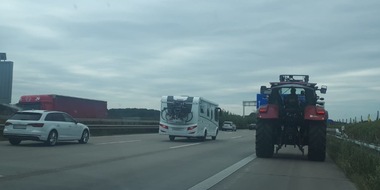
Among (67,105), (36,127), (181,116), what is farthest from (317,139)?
(67,105)

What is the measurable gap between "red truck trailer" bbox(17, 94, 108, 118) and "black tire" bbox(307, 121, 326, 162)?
26864mm

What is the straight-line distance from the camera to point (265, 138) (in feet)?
61.0

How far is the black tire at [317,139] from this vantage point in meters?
17.9

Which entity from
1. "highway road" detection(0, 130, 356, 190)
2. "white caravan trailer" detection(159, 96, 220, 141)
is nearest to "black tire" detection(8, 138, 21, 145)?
"highway road" detection(0, 130, 356, 190)

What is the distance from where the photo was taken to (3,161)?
14.1m

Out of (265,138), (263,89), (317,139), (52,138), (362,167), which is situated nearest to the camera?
(362,167)

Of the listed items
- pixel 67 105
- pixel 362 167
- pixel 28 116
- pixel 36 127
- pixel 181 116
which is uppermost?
pixel 67 105

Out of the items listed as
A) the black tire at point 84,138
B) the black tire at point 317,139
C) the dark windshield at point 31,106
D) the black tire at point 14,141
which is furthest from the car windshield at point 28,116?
the dark windshield at point 31,106

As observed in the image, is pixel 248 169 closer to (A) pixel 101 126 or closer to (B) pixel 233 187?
(B) pixel 233 187

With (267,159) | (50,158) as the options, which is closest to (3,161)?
(50,158)

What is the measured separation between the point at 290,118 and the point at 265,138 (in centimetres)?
124

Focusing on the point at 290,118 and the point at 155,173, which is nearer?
the point at 155,173

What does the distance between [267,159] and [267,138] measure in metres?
0.78

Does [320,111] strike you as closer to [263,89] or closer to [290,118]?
[290,118]
